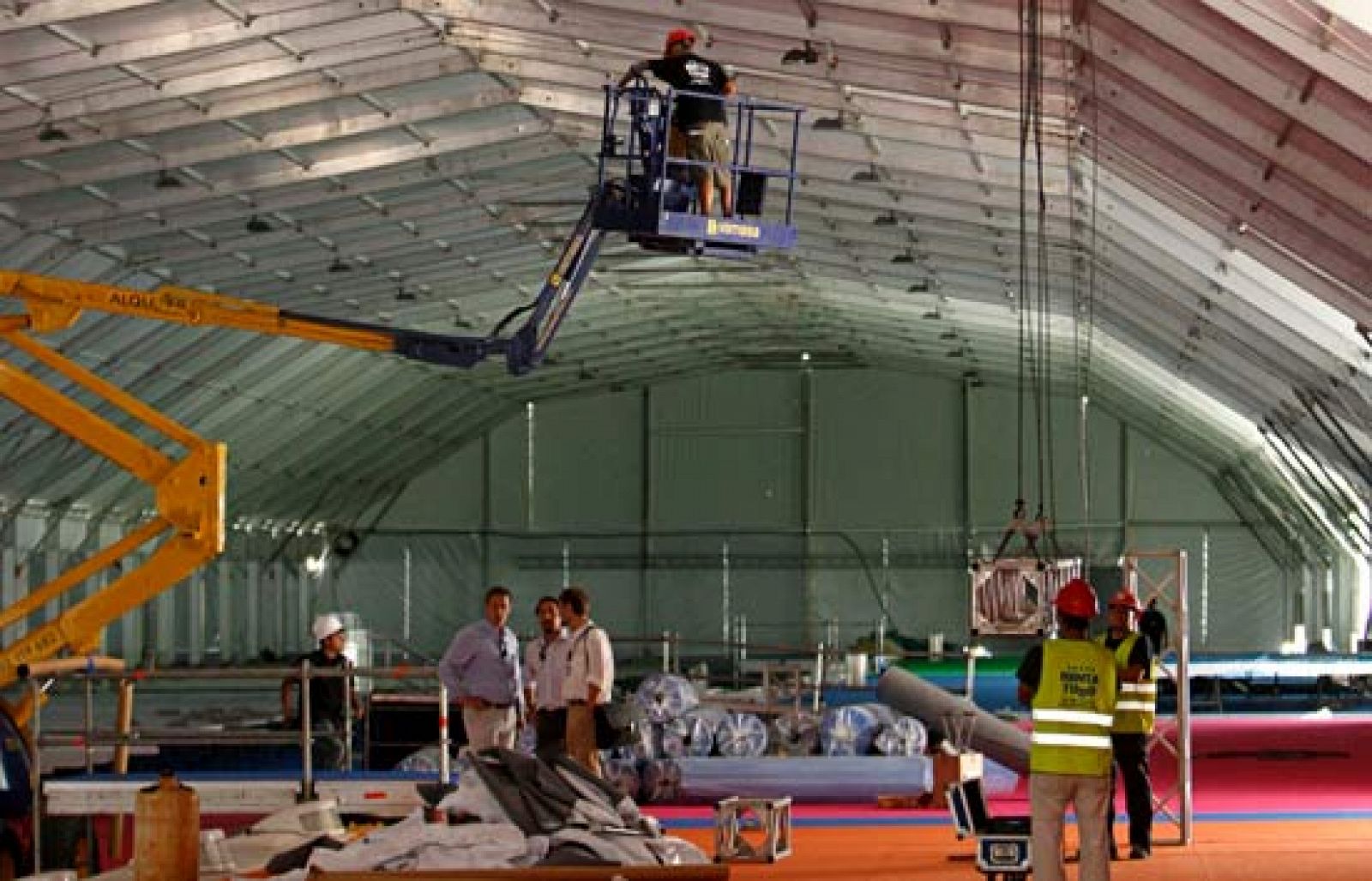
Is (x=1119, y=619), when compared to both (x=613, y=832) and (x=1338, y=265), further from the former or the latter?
(x=1338, y=265)

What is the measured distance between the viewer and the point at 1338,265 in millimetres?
24406

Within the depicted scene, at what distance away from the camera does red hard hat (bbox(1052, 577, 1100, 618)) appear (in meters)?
14.2

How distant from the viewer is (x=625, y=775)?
23516 millimetres

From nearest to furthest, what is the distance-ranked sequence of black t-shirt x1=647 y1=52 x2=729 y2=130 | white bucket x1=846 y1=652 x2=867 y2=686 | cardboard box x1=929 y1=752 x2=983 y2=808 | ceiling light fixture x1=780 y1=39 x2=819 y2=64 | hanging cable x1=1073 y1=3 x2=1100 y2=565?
black t-shirt x1=647 y1=52 x2=729 y2=130, hanging cable x1=1073 y1=3 x2=1100 y2=565, cardboard box x1=929 y1=752 x2=983 y2=808, ceiling light fixture x1=780 y1=39 x2=819 y2=64, white bucket x1=846 y1=652 x2=867 y2=686

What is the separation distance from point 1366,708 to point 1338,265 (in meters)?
21.1

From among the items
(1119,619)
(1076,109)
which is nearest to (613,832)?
(1119,619)

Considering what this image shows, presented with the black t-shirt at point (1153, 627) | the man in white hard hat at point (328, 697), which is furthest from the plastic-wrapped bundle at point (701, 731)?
the black t-shirt at point (1153, 627)

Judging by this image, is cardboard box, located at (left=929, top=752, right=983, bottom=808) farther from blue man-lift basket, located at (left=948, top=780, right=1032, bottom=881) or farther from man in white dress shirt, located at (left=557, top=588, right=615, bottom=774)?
blue man-lift basket, located at (left=948, top=780, right=1032, bottom=881)

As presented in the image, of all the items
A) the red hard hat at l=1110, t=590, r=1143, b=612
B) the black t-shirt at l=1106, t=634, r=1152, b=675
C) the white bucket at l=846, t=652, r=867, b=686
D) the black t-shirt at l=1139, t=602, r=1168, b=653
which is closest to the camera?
the black t-shirt at l=1106, t=634, r=1152, b=675

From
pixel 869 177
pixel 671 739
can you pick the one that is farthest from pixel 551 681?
pixel 869 177

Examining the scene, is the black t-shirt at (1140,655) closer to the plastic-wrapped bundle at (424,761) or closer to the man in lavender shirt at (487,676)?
the man in lavender shirt at (487,676)

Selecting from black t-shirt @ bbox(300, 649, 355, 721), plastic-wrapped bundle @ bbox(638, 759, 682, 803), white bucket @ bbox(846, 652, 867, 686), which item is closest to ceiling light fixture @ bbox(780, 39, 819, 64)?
plastic-wrapped bundle @ bbox(638, 759, 682, 803)

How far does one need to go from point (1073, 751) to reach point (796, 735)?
39.4 ft

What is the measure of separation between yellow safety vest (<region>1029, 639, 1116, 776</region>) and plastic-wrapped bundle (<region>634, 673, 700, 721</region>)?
1092 cm
